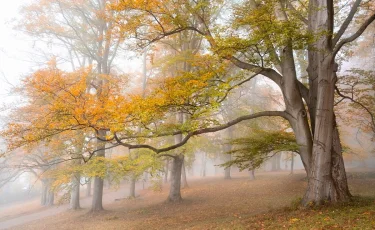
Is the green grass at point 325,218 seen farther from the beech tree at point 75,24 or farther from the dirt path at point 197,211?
the beech tree at point 75,24

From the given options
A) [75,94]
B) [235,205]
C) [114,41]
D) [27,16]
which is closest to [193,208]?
[235,205]

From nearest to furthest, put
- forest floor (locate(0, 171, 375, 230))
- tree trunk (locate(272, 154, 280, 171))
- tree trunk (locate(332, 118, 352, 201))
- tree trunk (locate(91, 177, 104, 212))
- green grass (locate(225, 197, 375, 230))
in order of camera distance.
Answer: green grass (locate(225, 197, 375, 230)) < forest floor (locate(0, 171, 375, 230)) < tree trunk (locate(332, 118, 352, 201)) < tree trunk (locate(91, 177, 104, 212)) < tree trunk (locate(272, 154, 280, 171))

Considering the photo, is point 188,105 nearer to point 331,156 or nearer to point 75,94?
point 75,94

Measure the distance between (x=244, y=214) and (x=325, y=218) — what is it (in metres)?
4.11

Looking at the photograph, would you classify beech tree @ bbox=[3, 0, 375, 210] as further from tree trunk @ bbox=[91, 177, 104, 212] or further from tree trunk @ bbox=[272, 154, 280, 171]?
tree trunk @ bbox=[272, 154, 280, 171]

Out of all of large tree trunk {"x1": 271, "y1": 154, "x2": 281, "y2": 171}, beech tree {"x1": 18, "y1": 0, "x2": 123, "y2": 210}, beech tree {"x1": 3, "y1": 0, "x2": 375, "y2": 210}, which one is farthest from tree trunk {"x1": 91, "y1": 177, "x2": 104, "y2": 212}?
large tree trunk {"x1": 271, "y1": 154, "x2": 281, "y2": 171}

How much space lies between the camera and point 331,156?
25.4 feet

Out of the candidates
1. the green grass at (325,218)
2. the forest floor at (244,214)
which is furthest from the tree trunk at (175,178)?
the green grass at (325,218)

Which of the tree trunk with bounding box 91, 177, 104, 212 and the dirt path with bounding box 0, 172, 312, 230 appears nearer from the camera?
the dirt path with bounding box 0, 172, 312, 230

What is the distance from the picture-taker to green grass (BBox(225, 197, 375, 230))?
554 cm

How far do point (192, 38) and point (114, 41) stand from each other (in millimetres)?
4388

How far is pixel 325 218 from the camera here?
6.11m

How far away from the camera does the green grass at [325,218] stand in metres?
5.54

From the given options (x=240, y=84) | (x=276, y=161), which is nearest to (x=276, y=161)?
(x=276, y=161)
